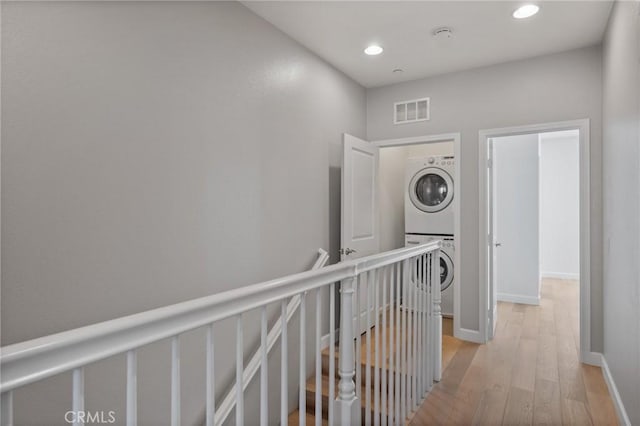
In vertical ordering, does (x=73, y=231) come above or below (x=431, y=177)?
below

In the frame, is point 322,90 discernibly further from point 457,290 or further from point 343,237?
point 457,290

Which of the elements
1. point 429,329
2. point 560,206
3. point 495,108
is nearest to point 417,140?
point 495,108

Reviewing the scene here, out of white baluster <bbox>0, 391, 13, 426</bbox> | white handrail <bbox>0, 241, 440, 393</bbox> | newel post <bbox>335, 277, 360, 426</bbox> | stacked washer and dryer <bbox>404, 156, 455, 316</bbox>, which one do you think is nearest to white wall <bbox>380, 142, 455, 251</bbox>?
stacked washer and dryer <bbox>404, 156, 455, 316</bbox>

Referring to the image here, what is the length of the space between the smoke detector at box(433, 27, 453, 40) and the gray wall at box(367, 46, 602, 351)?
0.81 metres

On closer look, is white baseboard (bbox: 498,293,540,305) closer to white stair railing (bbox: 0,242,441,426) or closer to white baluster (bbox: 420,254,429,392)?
white baluster (bbox: 420,254,429,392)

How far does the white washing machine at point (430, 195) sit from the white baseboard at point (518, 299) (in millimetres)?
1471

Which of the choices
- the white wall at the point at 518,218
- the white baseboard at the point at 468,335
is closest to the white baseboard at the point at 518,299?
the white wall at the point at 518,218

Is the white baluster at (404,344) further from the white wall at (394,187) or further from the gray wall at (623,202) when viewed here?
the white wall at (394,187)

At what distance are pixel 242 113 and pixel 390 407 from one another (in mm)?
2020

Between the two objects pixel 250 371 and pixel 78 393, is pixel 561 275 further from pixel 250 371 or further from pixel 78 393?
Result: pixel 78 393

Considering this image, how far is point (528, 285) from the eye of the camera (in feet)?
16.1

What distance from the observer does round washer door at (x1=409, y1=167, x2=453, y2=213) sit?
14.4ft

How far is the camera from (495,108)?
3426 millimetres

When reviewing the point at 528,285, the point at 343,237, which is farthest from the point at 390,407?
the point at 528,285
